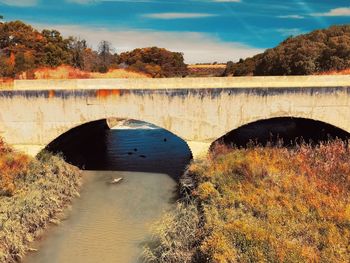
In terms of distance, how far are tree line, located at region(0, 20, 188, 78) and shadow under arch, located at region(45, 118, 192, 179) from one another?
10990mm

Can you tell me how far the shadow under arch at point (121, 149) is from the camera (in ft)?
70.8

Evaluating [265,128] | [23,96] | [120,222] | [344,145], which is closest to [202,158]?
[120,222]

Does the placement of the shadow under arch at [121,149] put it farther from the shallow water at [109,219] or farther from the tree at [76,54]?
the tree at [76,54]

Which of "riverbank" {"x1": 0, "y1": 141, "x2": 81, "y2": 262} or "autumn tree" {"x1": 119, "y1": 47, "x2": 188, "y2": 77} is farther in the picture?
"autumn tree" {"x1": 119, "y1": 47, "x2": 188, "y2": 77}

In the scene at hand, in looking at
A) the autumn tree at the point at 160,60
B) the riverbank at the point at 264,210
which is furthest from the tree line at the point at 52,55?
the riverbank at the point at 264,210

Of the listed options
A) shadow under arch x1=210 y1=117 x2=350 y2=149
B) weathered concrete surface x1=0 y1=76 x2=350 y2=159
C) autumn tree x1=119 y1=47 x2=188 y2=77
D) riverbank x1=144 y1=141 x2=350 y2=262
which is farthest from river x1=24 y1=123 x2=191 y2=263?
autumn tree x1=119 y1=47 x2=188 y2=77

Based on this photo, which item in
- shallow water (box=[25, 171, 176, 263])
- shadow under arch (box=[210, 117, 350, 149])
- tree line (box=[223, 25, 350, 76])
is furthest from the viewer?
tree line (box=[223, 25, 350, 76])

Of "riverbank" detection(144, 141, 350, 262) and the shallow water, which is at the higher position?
"riverbank" detection(144, 141, 350, 262)

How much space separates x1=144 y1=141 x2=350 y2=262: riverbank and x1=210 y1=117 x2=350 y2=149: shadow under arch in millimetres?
2722

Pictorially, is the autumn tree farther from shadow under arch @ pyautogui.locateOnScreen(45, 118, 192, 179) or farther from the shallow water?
the shallow water

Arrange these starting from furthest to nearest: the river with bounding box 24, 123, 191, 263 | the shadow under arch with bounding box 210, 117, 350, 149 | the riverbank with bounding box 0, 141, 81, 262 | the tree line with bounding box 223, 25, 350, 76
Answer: the tree line with bounding box 223, 25, 350, 76
the shadow under arch with bounding box 210, 117, 350, 149
the river with bounding box 24, 123, 191, 263
the riverbank with bounding box 0, 141, 81, 262

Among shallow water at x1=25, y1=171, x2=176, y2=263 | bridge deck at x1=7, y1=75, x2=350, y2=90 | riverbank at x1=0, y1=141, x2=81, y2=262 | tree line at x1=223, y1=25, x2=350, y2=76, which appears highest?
tree line at x1=223, y1=25, x2=350, y2=76

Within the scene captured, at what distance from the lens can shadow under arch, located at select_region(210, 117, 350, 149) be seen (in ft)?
63.3

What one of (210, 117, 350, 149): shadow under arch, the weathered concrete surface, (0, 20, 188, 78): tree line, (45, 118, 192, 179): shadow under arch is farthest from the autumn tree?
Result: the weathered concrete surface
